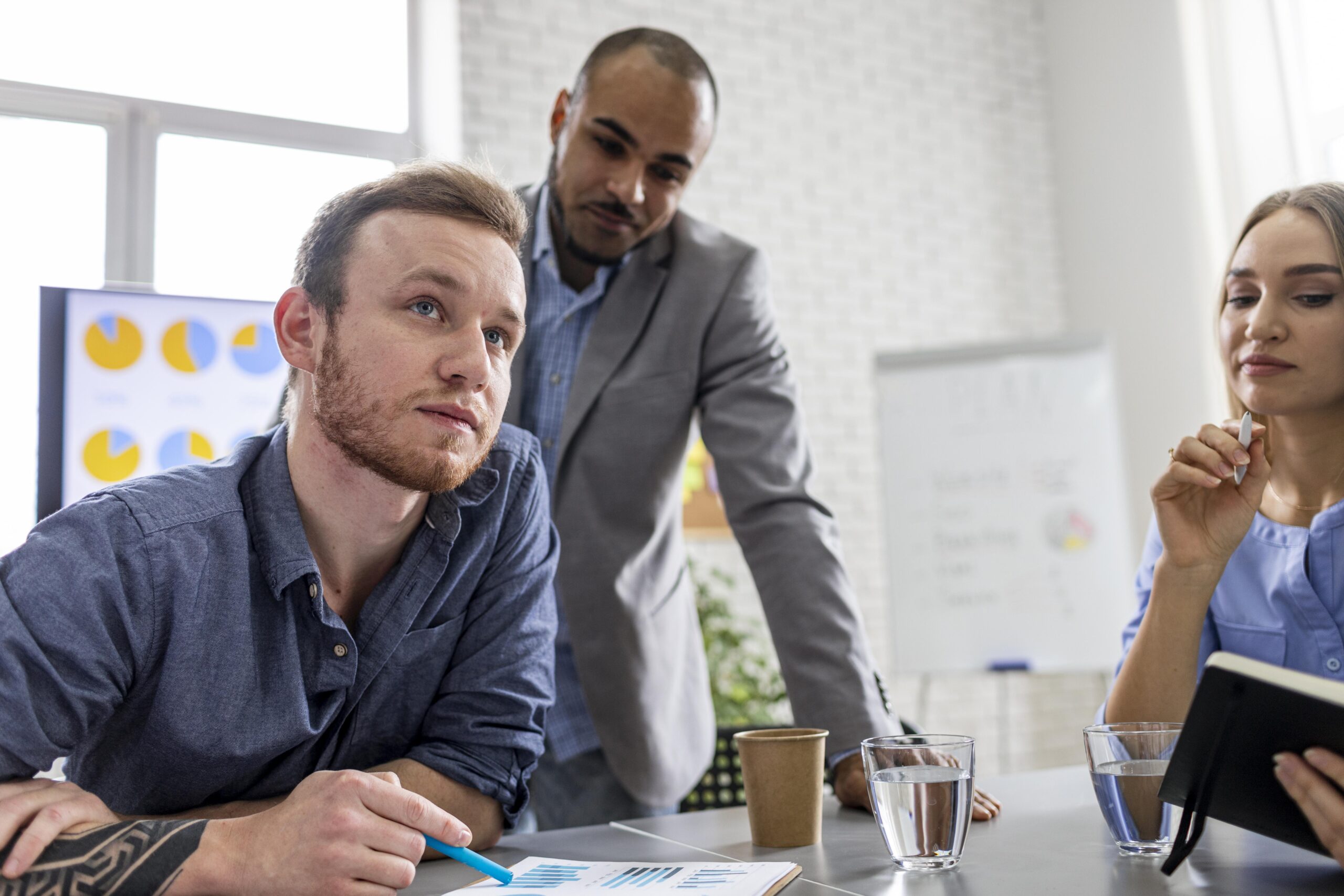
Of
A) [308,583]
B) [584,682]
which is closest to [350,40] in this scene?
[584,682]

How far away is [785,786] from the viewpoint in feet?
3.70

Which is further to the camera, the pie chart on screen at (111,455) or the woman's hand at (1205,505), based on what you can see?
the pie chart on screen at (111,455)

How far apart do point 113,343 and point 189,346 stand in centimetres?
18

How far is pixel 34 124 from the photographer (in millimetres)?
3648

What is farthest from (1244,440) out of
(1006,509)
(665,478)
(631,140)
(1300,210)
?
(1006,509)

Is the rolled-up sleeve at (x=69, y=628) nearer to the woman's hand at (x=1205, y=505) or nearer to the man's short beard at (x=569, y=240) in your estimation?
the man's short beard at (x=569, y=240)

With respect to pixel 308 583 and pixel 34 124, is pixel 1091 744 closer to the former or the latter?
pixel 308 583

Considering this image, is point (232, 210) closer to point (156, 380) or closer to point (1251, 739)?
point (156, 380)

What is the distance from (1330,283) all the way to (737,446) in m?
0.86

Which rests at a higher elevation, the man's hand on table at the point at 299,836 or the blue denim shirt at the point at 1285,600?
the blue denim shirt at the point at 1285,600

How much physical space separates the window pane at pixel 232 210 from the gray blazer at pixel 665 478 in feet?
7.29

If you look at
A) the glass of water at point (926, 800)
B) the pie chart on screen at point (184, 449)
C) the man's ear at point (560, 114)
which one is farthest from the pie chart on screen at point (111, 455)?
the glass of water at point (926, 800)

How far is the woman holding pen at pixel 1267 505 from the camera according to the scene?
4.64 ft

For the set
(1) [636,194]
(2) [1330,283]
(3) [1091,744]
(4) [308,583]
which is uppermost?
(1) [636,194]
